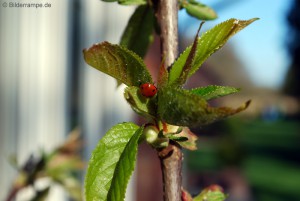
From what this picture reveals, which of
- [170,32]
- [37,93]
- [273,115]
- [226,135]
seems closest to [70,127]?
[37,93]

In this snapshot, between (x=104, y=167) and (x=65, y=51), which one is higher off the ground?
(x=104, y=167)

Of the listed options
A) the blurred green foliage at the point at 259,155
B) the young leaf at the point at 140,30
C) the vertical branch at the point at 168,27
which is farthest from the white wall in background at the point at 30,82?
the blurred green foliage at the point at 259,155

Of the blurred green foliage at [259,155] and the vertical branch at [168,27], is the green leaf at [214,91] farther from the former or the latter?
the blurred green foliage at [259,155]

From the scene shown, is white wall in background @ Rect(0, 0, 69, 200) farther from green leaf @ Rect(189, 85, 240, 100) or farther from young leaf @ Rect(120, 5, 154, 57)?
green leaf @ Rect(189, 85, 240, 100)

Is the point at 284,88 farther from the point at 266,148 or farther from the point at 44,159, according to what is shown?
the point at 44,159

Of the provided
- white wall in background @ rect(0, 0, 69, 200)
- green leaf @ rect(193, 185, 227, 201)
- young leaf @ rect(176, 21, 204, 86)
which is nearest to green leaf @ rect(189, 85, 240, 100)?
young leaf @ rect(176, 21, 204, 86)
